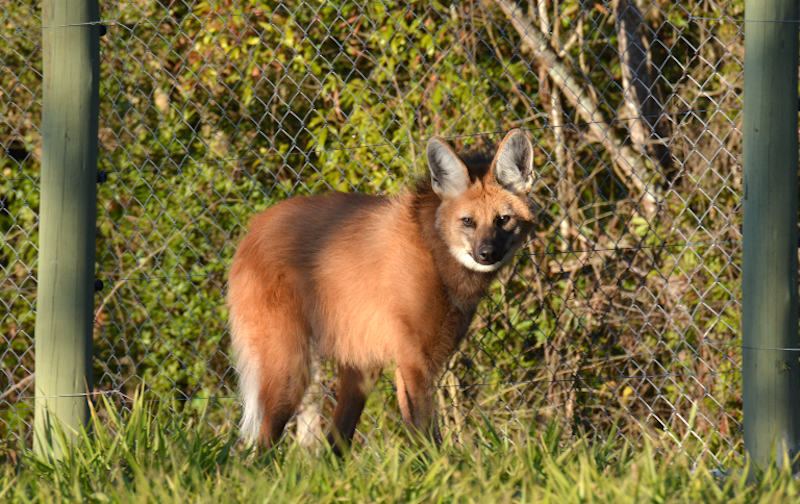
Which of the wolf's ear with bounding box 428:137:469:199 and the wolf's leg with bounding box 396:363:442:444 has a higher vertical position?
the wolf's ear with bounding box 428:137:469:199

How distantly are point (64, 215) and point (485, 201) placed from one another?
58.9 inches

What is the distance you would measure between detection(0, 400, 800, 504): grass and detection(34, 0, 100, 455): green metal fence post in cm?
21

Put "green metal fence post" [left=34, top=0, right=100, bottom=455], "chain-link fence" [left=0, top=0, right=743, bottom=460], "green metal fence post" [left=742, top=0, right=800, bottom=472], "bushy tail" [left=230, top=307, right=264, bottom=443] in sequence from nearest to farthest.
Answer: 1. "green metal fence post" [left=742, top=0, right=800, bottom=472]
2. "green metal fence post" [left=34, top=0, right=100, bottom=455]
3. "bushy tail" [left=230, top=307, right=264, bottom=443]
4. "chain-link fence" [left=0, top=0, right=743, bottom=460]

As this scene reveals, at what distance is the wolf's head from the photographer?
2637 millimetres

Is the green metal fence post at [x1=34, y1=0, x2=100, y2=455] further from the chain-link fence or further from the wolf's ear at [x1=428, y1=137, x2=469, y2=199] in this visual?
the chain-link fence

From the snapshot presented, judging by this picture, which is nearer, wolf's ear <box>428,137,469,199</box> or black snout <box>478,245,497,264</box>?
black snout <box>478,245,497,264</box>

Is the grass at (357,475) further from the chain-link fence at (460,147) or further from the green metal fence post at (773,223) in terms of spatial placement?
the chain-link fence at (460,147)

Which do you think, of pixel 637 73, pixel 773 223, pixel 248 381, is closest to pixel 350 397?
pixel 248 381

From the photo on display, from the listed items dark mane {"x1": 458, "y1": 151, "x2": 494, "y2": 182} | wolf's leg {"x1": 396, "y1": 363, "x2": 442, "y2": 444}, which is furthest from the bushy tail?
dark mane {"x1": 458, "y1": 151, "x2": 494, "y2": 182}

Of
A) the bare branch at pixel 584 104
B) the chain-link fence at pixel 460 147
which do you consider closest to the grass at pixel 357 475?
the chain-link fence at pixel 460 147

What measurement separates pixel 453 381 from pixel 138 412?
2.43 metres

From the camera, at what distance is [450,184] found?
9.05 ft

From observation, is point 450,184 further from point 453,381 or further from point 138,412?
point 453,381

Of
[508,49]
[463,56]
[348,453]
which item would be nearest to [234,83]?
[463,56]
